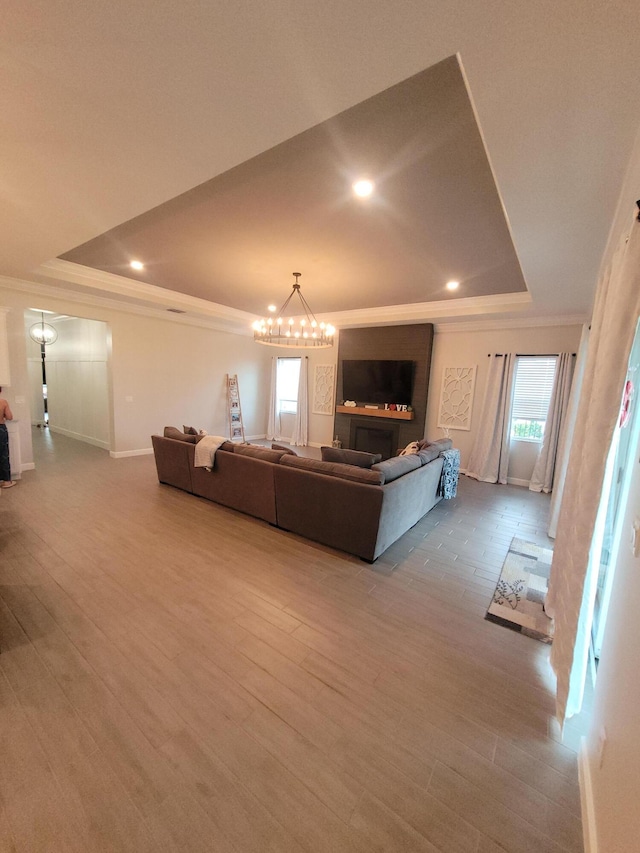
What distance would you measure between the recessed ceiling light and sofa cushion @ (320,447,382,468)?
2.18m

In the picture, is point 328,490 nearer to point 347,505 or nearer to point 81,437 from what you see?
point 347,505

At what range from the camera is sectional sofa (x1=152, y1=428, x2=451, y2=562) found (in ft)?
9.48

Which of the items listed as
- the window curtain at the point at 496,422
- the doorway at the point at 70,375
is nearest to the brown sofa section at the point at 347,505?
the window curtain at the point at 496,422

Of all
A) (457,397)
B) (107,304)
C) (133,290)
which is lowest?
(457,397)

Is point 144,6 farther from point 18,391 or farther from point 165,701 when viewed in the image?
point 18,391

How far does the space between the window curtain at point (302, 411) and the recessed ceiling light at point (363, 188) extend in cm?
541

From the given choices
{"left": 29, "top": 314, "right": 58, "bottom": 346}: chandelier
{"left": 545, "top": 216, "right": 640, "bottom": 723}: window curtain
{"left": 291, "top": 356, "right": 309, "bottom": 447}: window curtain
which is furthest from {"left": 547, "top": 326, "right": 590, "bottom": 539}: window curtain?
{"left": 29, "top": 314, "right": 58, "bottom": 346}: chandelier

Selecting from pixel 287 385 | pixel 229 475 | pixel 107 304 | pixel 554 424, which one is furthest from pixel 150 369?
pixel 554 424

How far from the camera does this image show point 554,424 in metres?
5.21

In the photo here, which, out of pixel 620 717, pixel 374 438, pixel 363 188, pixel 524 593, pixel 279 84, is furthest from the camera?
pixel 374 438

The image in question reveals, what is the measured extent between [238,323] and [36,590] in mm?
5802

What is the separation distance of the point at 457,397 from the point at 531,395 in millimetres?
1173

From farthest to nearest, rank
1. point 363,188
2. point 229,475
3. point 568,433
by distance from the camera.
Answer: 1. point 229,475
2. point 568,433
3. point 363,188

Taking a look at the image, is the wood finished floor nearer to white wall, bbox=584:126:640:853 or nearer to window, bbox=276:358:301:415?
white wall, bbox=584:126:640:853
